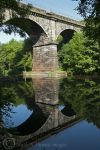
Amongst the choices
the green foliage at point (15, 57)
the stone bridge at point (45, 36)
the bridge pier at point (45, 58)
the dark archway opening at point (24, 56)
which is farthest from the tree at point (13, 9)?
the green foliage at point (15, 57)

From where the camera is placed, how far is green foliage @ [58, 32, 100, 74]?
53.4m

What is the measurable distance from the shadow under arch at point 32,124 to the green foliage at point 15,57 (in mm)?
57854

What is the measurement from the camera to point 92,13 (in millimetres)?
20594

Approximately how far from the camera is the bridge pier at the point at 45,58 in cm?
6015

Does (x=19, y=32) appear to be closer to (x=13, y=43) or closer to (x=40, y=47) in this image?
(x=40, y=47)

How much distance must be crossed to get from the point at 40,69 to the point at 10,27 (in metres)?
34.3

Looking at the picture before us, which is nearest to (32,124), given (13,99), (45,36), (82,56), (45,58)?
(13,99)

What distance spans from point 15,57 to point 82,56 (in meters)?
28.2

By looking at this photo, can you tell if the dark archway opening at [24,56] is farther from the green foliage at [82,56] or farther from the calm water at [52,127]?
the calm water at [52,127]

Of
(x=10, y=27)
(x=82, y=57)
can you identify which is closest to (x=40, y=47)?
(x=82, y=57)

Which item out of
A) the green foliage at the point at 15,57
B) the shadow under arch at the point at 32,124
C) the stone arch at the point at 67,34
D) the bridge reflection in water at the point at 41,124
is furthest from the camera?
the green foliage at the point at 15,57

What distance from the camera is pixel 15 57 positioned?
79.3 metres

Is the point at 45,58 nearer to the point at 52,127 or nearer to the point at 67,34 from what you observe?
the point at 67,34

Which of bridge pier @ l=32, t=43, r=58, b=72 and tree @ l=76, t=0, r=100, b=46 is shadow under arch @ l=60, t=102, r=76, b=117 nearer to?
tree @ l=76, t=0, r=100, b=46
